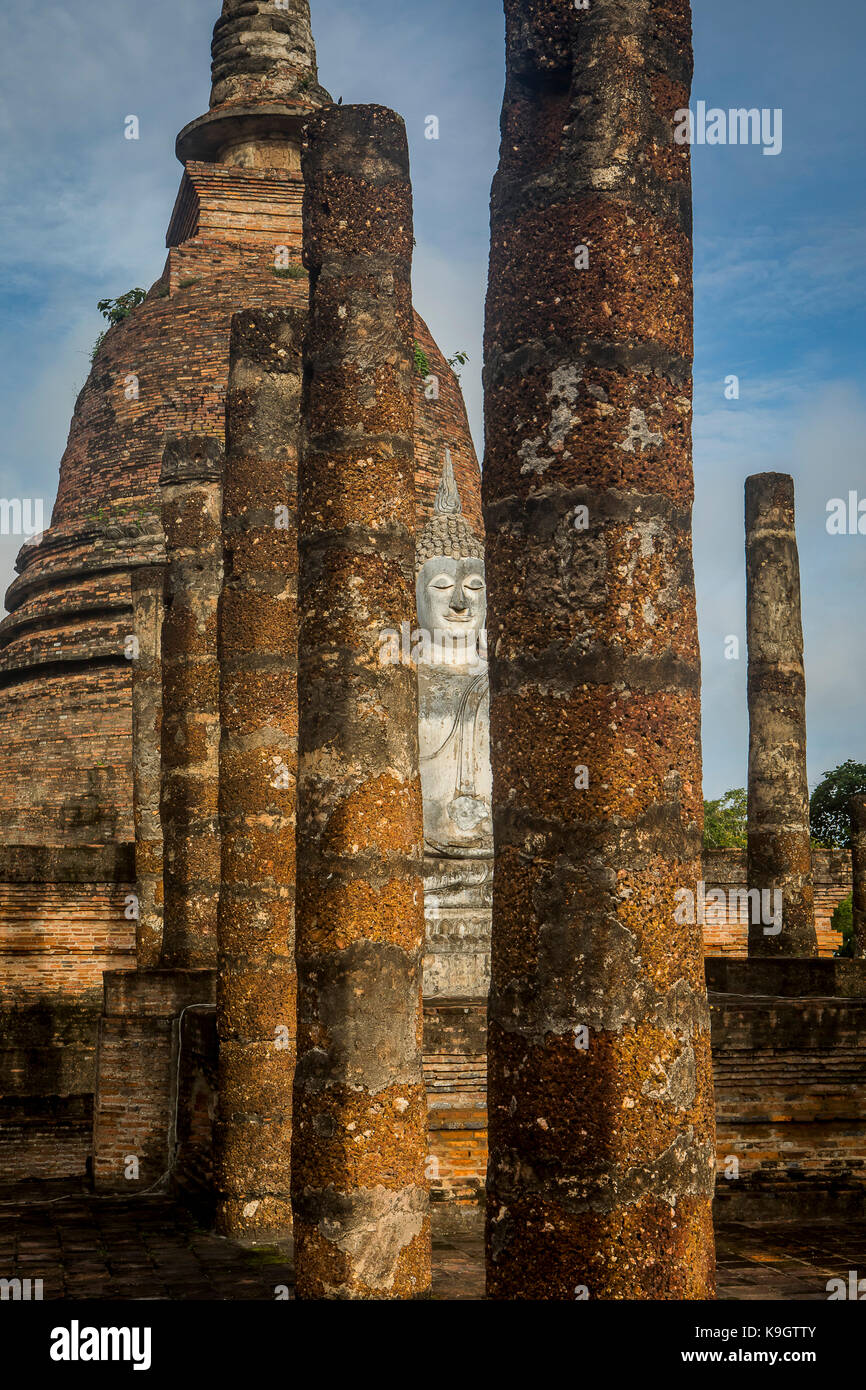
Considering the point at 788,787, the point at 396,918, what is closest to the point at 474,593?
the point at 788,787

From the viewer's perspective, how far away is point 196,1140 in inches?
368

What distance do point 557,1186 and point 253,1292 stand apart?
3.47 m

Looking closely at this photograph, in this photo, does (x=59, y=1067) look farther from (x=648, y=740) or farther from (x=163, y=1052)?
(x=648, y=740)

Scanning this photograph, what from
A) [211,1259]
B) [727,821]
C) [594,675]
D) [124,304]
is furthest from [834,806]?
[594,675]

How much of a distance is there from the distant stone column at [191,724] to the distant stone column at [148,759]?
3219mm

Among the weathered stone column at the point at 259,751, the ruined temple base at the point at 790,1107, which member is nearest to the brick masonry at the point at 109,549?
the weathered stone column at the point at 259,751

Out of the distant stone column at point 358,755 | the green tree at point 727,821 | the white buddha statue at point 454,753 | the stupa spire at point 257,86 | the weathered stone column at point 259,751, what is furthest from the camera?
the green tree at point 727,821

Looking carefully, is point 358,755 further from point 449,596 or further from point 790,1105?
point 449,596

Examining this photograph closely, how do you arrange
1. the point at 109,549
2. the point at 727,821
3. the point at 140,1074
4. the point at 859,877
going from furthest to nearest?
the point at 727,821
the point at 109,549
the point at 859,877
the point at 140,1074

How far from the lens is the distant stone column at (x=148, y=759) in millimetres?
14703

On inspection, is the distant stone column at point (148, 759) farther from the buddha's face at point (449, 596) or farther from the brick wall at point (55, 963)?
the buddha's face at point (449, 596)

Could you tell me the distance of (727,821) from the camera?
37000mm

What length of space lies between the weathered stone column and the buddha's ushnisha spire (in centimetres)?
1611

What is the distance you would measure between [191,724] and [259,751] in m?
3.22
